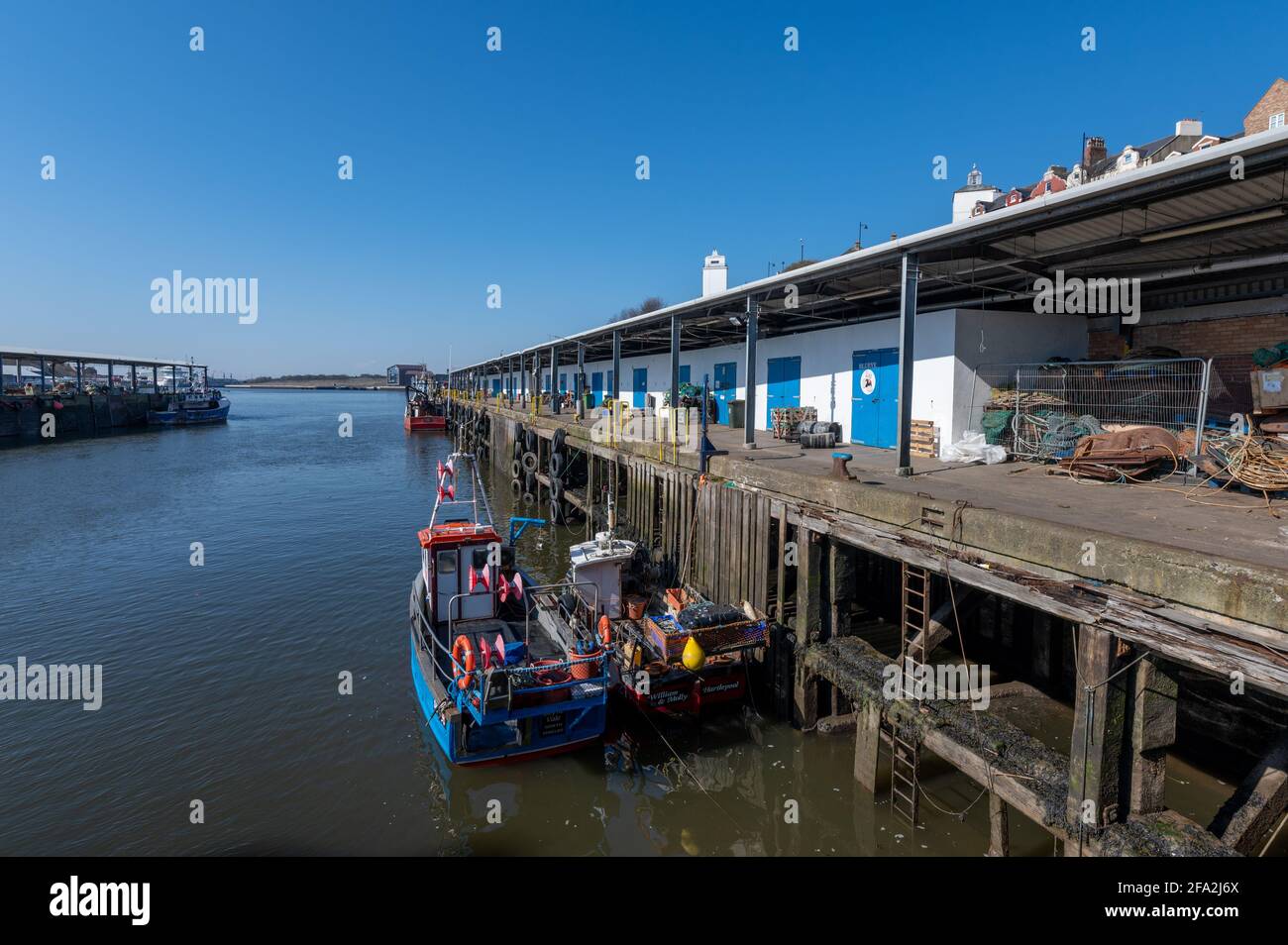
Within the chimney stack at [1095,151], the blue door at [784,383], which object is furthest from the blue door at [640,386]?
the chimney stack at [1095,151]

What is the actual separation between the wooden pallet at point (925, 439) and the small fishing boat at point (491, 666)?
8.27 m

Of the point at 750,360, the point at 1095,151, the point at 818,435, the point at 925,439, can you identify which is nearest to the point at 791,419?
the point at 818,435

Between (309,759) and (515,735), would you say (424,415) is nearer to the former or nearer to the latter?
(309,759)

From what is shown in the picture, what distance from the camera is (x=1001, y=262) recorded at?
40.2 ft

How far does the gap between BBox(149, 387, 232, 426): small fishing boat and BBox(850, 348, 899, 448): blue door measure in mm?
75530

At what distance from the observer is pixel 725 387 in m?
24.7

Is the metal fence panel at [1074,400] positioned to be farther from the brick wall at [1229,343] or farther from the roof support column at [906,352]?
the roof support column at [906,352]

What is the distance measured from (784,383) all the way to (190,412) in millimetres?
74904

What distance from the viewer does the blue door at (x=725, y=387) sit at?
954 inches
